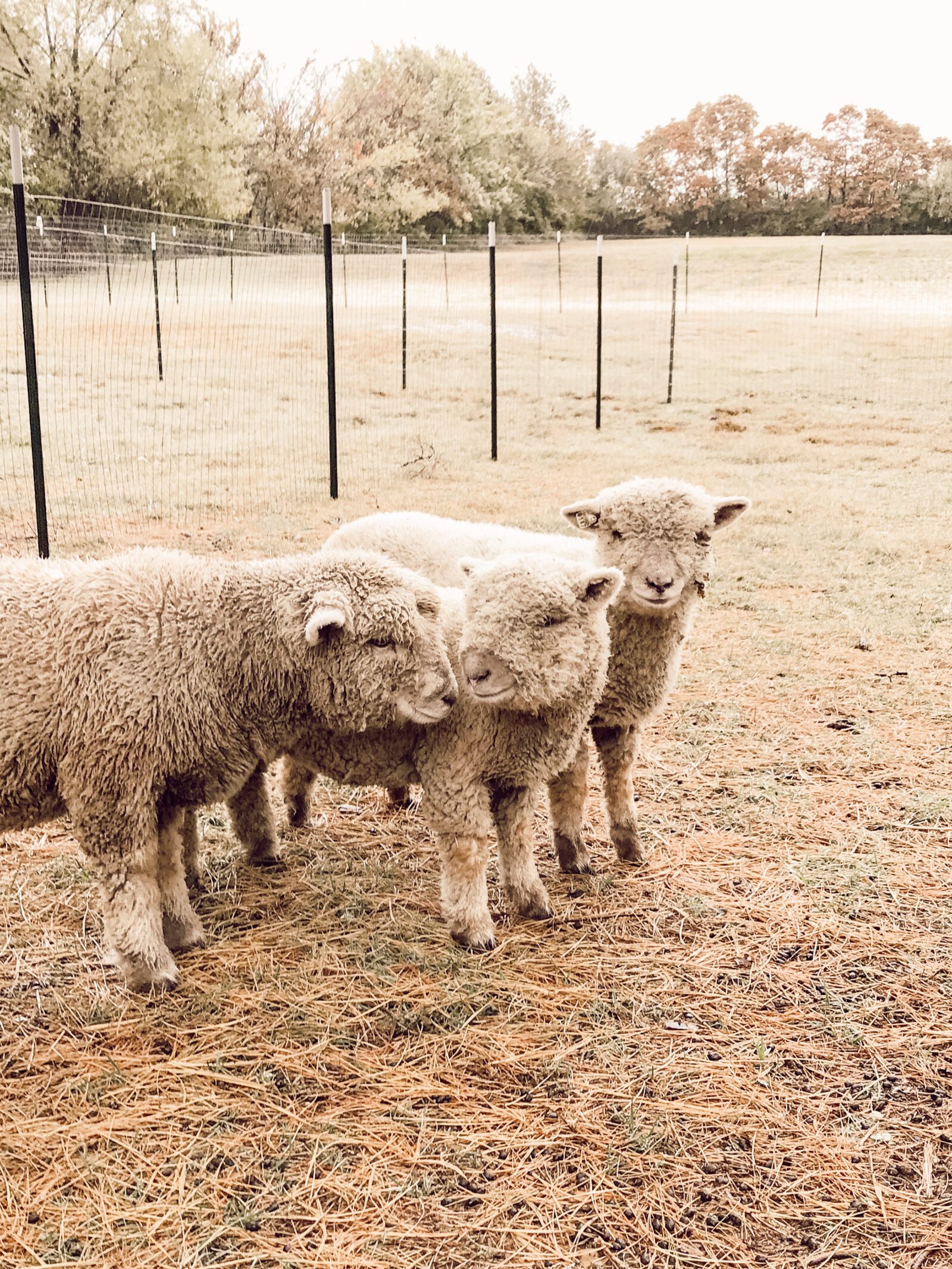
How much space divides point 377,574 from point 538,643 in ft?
1.87

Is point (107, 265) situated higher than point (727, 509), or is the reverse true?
point (107, 265)

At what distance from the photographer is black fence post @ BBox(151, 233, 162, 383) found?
14.2 metres

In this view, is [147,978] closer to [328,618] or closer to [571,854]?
[328,618]

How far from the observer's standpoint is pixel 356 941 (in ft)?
12.0

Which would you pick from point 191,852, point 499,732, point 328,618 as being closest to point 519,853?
point 499,732

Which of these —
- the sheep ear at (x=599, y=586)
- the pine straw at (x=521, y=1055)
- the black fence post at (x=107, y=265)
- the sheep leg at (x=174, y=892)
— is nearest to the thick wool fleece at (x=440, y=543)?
the sheep ear at (x=599, y=586)

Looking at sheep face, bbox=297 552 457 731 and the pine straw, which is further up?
sheep face, bbox=297 552 457 731

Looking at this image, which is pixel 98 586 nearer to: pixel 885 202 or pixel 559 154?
pixel 885 202

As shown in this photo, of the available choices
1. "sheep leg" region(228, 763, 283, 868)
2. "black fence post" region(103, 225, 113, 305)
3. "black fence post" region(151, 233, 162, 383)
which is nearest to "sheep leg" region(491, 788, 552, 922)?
"sheep leg" region(228, 763, 283, 868)

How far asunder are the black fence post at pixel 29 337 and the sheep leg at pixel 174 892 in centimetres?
411

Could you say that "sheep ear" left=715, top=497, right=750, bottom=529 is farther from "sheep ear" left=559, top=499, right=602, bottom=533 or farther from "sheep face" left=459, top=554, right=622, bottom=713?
"sheep face" left=459, top=554, right=622, bottom=713

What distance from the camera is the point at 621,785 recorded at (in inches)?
165

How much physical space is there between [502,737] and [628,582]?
0.76m

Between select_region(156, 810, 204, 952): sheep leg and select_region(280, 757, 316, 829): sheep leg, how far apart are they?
0.86 meters
